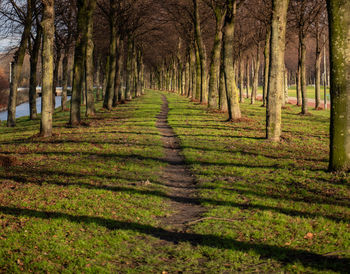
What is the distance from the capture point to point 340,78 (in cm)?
862

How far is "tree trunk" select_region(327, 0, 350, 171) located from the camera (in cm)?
852

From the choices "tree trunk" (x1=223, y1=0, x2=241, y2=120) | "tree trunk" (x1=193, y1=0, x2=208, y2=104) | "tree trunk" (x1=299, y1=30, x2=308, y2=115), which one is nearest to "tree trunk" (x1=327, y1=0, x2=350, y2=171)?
"tree trunk" (x1=223, y1=0, x2=241, y2=120)

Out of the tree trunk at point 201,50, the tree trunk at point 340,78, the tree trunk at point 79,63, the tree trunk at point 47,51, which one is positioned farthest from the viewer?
the tree trunk at point 201,50

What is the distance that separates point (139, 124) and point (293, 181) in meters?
11.9

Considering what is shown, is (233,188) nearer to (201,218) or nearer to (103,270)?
(201,218)

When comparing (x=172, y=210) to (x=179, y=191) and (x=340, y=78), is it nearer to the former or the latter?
(x=179, y=191)

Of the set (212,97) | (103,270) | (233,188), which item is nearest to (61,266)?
(103,270)

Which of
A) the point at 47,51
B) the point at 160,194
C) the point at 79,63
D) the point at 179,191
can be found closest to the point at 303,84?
the point at 79,63

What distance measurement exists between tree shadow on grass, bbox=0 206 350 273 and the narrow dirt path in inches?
13.6

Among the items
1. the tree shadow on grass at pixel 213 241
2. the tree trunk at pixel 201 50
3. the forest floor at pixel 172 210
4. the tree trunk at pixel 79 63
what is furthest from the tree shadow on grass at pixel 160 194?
the tree trunk at pixel 201 50

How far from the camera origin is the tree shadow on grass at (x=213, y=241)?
4805 millimetres

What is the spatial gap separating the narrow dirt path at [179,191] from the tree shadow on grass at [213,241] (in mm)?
346

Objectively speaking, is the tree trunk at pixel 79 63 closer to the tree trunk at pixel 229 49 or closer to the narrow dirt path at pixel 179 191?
the narrow dirt path at pixel 179 191

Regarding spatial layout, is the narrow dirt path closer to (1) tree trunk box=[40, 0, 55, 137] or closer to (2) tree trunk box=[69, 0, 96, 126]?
(1) tree trunk box=[40, 0, 55, 137]
